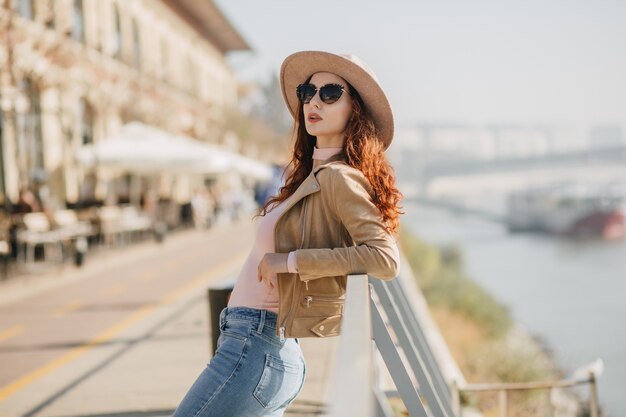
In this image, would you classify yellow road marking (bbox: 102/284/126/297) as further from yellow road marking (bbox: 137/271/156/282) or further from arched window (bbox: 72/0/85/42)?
arched window (bbox: 72/0/85/42)

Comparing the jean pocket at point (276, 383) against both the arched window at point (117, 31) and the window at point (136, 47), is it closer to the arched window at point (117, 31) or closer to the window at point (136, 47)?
the arched window at point (117, 31)

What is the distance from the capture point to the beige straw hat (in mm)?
2430

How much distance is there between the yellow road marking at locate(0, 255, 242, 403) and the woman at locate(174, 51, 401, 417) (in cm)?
374

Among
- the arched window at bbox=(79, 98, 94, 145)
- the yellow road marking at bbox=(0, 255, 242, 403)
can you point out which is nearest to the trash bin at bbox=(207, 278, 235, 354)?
the yellow road marking at bbox=(0, 255, 242, 403)

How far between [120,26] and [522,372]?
1733 cm

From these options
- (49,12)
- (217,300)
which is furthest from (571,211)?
(217,300)

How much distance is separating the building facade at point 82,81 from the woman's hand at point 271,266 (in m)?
11.6

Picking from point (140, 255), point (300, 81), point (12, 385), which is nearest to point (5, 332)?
point (12, 385)

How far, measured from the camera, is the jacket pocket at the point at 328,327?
224 centimetres

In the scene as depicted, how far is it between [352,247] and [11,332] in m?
6.76

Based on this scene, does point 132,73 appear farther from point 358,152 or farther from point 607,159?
point 607,159

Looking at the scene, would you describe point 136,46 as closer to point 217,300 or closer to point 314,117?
point 217,300

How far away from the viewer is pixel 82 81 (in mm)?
19500

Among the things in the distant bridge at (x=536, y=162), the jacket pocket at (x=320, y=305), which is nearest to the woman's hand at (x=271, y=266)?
the jacket pocket at (x=320, y=305)
